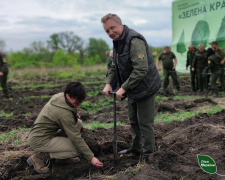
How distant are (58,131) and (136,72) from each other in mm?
1475

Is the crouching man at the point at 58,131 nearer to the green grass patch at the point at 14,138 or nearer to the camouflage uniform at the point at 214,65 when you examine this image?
the green grass patch at the point at 14,138

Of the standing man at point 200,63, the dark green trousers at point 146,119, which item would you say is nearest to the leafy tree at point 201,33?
the standing man at point 200,63

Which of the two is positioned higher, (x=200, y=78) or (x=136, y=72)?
(x=136, y=72)

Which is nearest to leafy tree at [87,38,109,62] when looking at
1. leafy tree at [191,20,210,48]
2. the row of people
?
leafy tree at [191,20,210,48]

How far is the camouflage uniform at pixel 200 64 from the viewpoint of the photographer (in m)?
11.1

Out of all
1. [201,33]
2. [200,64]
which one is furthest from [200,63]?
[201,33]

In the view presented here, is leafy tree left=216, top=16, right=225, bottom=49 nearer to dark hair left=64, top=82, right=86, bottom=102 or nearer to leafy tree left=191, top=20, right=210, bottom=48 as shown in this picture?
leafy tree left=191, top=20, right=210, bottom=48

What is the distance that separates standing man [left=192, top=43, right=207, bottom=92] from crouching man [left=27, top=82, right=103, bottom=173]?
8.83m

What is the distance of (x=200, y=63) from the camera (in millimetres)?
11234

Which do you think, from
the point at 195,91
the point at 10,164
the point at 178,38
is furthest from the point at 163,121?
the point at 178,38

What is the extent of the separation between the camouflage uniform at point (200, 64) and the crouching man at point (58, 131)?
884 cm

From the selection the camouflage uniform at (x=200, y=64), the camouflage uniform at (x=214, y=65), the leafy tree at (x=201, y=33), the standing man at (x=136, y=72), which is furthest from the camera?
the leafy tree at (x=201, y=33)

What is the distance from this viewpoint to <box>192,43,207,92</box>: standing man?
1104cm
